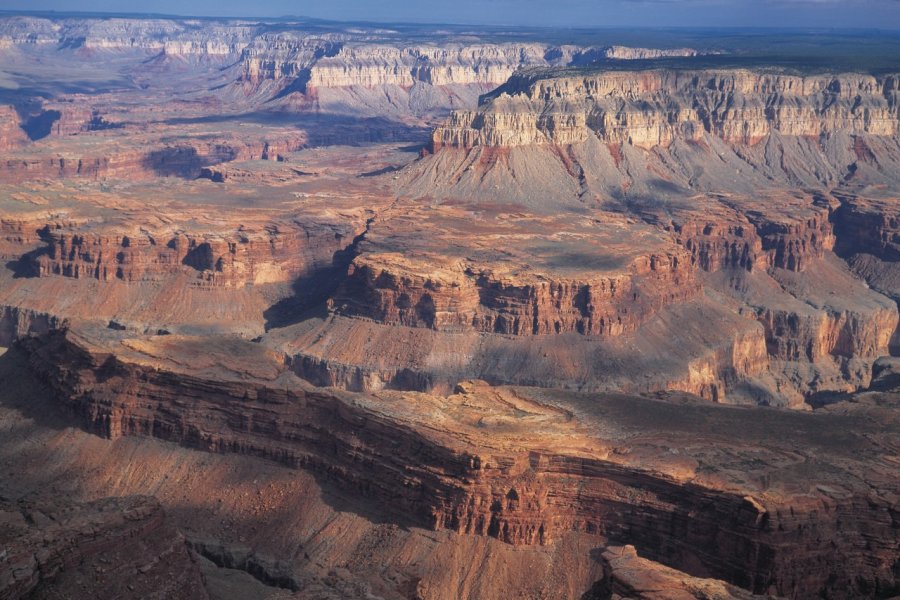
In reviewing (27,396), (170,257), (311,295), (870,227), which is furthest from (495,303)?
(870,227)

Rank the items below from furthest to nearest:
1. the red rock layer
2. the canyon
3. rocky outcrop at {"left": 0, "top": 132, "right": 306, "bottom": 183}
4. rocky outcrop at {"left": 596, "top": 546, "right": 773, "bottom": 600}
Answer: rocky outcrop at {"left": 0, "top": 132, "right": 306, "bottom": 183}
the red rock layer
the canyon
rocky outcrop at {"left": 596, "top": 546, "right": 773, "bottom": 600}

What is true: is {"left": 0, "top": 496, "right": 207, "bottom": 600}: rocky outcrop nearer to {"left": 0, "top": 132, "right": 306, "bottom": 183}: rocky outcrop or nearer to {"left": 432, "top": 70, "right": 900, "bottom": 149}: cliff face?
{"left": 432, "top": 70, "right": 900, "bottom": 149}: cliff face

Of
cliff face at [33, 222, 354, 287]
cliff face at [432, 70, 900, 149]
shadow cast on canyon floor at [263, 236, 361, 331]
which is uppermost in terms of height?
cliff face at [432, 70, 900, 149]

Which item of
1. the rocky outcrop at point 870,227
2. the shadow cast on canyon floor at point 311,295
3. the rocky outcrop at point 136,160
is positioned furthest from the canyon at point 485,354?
Answer: the rocky outcrop at point 136,160

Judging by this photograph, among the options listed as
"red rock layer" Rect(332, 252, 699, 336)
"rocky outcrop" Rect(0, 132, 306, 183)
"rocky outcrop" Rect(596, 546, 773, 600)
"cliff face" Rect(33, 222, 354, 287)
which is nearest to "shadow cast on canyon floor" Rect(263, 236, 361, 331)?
"cliff face" Rect(33, 222, 354, 287)

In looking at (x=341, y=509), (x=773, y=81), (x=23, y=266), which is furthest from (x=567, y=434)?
(x=773, y=81)
